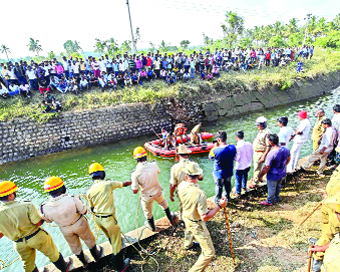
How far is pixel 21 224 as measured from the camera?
298 cm

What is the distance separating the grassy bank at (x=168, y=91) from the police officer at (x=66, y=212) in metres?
10.0

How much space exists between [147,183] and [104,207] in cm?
91

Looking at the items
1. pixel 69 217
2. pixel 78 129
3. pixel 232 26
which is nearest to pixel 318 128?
pixel 69 217

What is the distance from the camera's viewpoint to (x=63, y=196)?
10.3 ft

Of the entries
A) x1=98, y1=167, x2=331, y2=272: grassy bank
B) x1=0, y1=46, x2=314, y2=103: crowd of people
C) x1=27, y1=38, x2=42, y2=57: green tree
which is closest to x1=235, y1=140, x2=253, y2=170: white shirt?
x1=98, y1=167, x2=331, y2=272: grassy bank

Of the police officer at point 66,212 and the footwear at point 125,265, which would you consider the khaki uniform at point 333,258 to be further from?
the police officer at point 66,212

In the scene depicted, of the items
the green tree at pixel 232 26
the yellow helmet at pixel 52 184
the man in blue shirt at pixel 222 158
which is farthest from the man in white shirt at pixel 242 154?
the green tree at pixel 232 26

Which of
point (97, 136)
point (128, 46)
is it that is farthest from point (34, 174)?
point (128, 46)

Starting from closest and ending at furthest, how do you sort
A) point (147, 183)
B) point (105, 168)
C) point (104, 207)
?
point (104, 207), point (147, 183), point (105, 168)

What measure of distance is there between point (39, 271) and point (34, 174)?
7.08 metres

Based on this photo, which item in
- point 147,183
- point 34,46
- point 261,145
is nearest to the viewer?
point 147,183

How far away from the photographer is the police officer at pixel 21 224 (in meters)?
2.94

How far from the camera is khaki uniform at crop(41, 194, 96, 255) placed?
3.09m

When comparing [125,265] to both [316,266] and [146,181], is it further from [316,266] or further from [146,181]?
[316,266]
